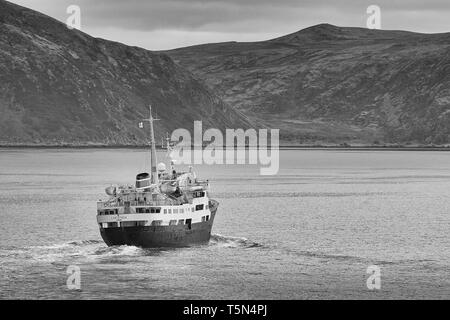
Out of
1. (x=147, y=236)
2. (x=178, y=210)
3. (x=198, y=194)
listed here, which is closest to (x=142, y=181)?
(x=178, y=210)

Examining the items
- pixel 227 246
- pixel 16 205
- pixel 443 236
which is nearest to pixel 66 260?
pixel 227 246

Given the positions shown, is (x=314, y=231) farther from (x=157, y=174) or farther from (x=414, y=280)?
(x=414, y=280)

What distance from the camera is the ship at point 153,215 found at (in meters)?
91.8

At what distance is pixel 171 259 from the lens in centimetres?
8894

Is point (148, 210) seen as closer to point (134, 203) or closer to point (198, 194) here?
point (134, 203)

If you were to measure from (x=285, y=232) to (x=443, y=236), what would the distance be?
57.6 ft

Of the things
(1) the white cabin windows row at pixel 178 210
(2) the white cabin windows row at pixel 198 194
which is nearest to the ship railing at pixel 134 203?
(1) the white cabin windows row at pixel 178 210

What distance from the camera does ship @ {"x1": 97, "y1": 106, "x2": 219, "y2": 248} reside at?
91812mm

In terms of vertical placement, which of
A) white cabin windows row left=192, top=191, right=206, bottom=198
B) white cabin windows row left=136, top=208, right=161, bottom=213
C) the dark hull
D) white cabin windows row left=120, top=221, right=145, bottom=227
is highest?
white cabin windows row left=192, top=191, right=206, bottom=198

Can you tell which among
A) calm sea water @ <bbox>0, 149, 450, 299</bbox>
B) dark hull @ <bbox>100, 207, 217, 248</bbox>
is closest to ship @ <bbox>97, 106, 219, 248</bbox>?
dark hull @ <bbox>100, 207, 217, 248</bbox>

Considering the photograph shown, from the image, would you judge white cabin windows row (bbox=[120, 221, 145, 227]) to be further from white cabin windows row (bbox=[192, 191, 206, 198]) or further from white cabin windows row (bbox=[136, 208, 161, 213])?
white cabin windows row (bbox=[192, 191, 206, 198])

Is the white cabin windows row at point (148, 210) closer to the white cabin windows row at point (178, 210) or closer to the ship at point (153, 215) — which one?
the ship at point (153, 215)
